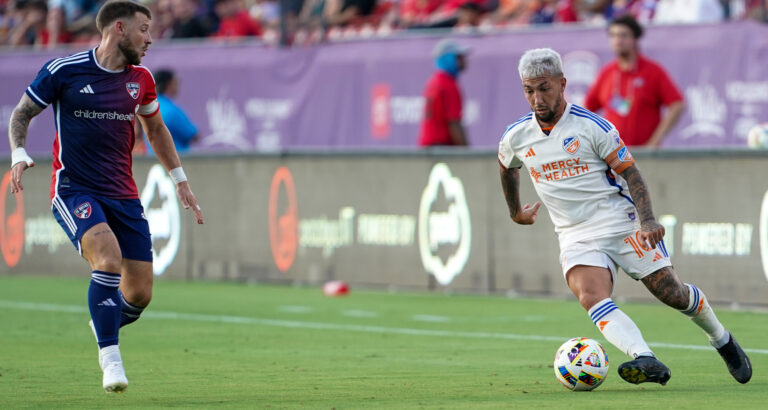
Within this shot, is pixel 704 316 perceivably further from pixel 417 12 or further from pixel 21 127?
pixel 417 12

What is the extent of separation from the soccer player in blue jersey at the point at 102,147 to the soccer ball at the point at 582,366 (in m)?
2.50

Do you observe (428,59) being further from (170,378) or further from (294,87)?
(170,378)

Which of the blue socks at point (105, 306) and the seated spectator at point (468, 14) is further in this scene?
the seated spectator at point (468, 14)

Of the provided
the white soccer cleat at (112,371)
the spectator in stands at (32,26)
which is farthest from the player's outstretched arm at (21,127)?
the spectator in stands at (32,26)

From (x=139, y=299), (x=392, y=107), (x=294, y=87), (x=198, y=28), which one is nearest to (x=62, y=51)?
(x=198, y=28)

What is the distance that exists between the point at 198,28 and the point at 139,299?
51.9 ft

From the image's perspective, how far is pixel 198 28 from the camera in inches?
962

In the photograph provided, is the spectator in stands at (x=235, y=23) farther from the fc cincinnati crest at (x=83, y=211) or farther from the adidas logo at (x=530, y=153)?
the adidas logo at (x=530, y=153)

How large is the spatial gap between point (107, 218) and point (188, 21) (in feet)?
53.1

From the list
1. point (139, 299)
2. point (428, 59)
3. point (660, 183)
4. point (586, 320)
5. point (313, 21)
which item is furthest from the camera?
point (313, 21)

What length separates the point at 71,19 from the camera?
27.5m

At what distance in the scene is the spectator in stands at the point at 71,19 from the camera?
86.3 feet

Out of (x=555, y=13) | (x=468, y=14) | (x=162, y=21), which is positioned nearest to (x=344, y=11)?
(x=468, y=14)

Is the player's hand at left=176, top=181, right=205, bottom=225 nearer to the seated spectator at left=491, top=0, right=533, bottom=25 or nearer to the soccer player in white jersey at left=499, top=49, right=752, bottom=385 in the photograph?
the soccer player in white jersey at left=499, top=49, right=752, bottom=385
